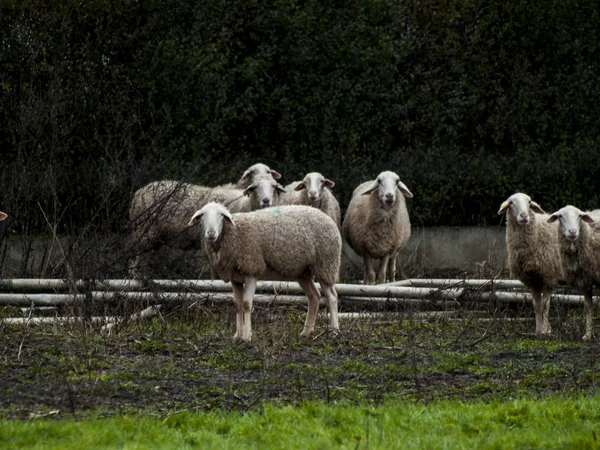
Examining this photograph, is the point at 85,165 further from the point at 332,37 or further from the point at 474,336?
the point at 474,336

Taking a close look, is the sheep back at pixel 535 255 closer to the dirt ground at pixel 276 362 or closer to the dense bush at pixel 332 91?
the dirt ground at pixel 276 362

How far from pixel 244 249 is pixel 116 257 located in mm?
1811

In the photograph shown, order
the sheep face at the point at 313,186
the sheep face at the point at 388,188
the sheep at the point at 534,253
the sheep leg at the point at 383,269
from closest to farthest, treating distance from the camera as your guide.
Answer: the sheep at the point at 534,253 < the sheep face at the point at 313,186 < the sheep face at the point at 388,188 < the sheep leg at the point at 383,269

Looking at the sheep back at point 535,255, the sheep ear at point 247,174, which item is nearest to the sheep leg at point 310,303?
the sheep back at point 535,255

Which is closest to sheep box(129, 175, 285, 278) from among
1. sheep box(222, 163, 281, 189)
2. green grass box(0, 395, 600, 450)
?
sheep box(222, 163, 281, 189)

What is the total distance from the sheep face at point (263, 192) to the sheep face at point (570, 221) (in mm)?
3787

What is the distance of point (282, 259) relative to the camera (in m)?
10.4

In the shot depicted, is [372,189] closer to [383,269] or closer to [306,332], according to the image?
[383,269]

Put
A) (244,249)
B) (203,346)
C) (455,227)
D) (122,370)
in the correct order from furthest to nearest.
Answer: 1. (455,227)
2. (244,249)
3. (203,346)
4. (122,370)

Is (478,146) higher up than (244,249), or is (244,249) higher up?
(478,146)

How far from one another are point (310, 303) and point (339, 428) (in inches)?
177

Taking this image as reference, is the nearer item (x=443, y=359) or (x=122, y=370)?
(x=122, y=370)

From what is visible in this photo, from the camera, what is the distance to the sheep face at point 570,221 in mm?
10758

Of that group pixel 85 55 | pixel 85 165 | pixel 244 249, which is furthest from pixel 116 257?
pixel 85 55
